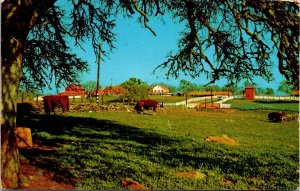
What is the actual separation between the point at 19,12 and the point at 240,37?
3.37 metres

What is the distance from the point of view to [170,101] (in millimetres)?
6207

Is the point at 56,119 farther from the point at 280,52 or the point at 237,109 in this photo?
the point at 280,52

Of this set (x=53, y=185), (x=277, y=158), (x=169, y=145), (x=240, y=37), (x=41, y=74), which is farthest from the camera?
(x=169, y=145)

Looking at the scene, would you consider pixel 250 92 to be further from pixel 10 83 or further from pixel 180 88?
pixel 10 83

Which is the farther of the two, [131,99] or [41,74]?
[41,74]

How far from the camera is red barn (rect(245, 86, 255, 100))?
19.0 ft

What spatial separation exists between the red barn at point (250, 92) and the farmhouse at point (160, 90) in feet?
4.02

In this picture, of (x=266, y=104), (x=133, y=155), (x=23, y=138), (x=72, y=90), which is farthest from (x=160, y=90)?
(x=23, y=138)

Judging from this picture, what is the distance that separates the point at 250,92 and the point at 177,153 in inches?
78.8

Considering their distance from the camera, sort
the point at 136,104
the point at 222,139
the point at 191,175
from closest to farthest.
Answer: the point at 191,175 → the point at 136,104 → the point at 222,139

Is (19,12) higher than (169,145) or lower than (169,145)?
higher

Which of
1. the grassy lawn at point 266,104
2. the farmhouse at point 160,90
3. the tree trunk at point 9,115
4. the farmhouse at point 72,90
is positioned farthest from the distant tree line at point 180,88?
the tree trunk at point 9,115

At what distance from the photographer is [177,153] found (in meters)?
7.09

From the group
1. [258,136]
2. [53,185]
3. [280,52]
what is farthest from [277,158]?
[53,185]
